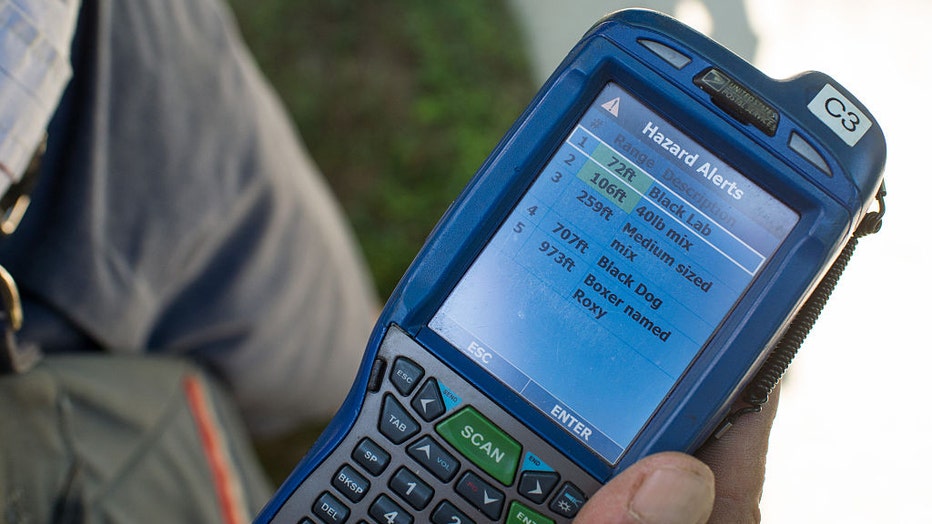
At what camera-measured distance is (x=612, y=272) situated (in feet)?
2.50

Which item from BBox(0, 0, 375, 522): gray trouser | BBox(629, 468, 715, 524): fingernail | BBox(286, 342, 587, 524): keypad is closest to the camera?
BBox(629, 468, 715, 524): fingernail

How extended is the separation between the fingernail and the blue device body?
2.2 inches

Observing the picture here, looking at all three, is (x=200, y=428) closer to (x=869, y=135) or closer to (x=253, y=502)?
(x=253, y=502)

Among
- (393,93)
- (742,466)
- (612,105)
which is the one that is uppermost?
(612,105)

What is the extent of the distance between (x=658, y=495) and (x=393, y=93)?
1314 mm

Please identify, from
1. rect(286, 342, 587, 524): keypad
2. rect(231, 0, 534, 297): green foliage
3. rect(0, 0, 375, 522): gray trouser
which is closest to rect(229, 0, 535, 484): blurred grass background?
rect(231, 0, 534, 297): green foliage

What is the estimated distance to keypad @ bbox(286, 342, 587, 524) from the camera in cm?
77

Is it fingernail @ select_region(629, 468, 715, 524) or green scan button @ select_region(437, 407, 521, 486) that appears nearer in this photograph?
fingernail @ select_region(629, 468, 715, 524)

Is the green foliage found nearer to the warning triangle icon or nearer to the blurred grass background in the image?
the blurred grass background

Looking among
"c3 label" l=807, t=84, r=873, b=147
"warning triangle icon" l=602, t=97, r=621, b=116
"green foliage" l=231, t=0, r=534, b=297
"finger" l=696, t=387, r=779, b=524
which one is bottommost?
"green foliage" l=231, t=0, r=534, b=297

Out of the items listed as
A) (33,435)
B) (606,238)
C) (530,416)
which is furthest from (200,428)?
(606,238)

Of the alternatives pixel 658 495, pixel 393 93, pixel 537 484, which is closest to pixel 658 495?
pixel 658 495

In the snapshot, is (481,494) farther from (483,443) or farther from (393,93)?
(393,93)

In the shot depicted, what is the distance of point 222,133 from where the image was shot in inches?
41.8
